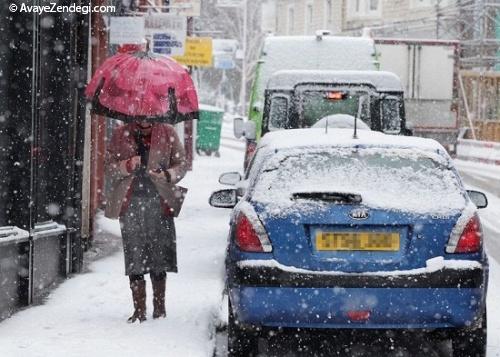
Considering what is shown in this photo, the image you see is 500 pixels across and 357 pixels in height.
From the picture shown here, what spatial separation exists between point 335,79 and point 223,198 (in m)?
4.44

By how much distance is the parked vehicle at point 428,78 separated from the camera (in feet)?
84.3

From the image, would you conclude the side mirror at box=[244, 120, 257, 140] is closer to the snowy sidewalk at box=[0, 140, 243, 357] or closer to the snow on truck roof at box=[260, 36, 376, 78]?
the snowy sidewalk at box=[0, 140, 243, 357]

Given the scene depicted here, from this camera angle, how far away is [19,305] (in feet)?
27.2

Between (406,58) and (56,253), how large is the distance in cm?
1800

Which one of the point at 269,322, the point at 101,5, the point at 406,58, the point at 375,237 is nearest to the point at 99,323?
the point at 269,322

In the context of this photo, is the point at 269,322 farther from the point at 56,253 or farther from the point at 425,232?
the point at 56,253

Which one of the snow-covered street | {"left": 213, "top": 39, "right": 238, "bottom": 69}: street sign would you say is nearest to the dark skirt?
the snow-covered street

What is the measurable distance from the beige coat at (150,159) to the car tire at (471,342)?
2.32 metres

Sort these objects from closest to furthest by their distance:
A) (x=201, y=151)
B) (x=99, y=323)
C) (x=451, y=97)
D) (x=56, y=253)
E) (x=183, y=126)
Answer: (x=99, y=323)
(x=56, y=253)
(x=451, y=97)
(x=183, y=126)
(x=201, y=151)

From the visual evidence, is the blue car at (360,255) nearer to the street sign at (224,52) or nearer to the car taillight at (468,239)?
the car taillight at (468,239)

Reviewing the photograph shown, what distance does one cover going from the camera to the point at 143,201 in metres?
7.86

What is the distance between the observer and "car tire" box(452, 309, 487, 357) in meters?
6.63

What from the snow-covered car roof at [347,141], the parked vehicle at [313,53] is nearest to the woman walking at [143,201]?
the snow-covered car roof at [347,141]

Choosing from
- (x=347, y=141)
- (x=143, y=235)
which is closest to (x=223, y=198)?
(x=143, y=235)
